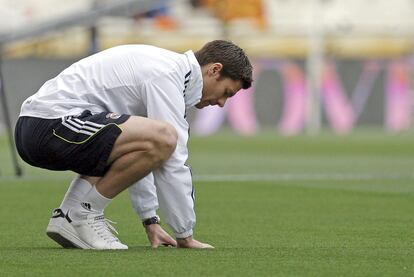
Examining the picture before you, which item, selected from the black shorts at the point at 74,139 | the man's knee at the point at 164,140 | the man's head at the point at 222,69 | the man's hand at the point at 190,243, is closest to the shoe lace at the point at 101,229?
the black shorts at the point at 74,139

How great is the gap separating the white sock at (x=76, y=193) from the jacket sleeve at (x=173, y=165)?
1.55ft

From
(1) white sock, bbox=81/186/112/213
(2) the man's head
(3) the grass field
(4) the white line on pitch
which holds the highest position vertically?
(2) the man's head

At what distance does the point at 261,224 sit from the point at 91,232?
222 cm

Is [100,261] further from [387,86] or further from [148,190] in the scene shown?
[387,86]

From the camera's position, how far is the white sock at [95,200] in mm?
7512

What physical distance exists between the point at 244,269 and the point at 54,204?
5.12m

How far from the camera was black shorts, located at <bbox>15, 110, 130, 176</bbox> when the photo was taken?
24.0 ft

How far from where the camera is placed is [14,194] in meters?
12.5

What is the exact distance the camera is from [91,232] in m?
7.52

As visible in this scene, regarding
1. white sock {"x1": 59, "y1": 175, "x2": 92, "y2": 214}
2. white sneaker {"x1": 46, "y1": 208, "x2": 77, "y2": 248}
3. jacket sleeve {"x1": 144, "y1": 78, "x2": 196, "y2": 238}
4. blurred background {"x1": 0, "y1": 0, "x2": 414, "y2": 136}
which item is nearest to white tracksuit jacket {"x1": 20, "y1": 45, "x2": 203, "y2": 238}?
jacket sleeve {"x1": 144, "y1": 78, "x2": 196, "y2": 238}

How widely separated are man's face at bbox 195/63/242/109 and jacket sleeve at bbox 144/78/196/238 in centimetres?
22

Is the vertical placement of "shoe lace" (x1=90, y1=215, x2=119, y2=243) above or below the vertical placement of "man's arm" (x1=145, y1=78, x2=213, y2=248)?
below

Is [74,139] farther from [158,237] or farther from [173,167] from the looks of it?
[158,237]

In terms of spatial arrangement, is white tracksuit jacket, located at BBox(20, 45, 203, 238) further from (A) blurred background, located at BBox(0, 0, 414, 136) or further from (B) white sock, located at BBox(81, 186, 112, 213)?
(A) blurred background, located at BBox(0, 0, 414, 136)
